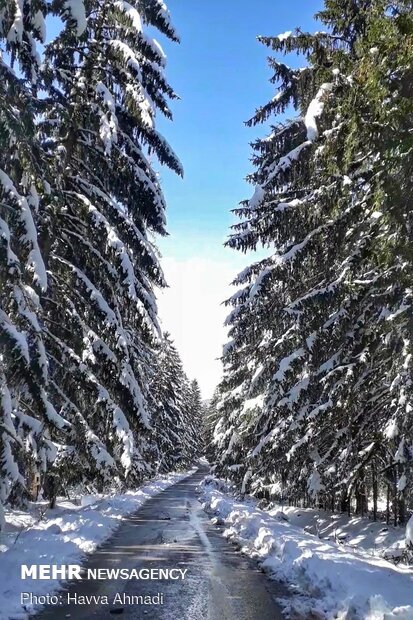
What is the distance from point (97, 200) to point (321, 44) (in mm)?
6484

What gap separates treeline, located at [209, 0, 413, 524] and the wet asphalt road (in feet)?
12.9

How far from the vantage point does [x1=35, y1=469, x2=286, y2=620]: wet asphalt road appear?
636 cm

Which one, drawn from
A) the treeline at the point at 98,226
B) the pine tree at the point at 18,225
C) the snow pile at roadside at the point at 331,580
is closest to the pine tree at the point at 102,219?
the treeline at the point at 98,226

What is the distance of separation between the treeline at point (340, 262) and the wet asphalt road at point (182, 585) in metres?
3.92

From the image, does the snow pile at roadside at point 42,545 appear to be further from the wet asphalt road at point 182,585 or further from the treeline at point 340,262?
the treeline at point 340,262

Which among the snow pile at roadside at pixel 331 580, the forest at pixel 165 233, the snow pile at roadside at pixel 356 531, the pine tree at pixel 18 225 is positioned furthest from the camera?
the snow pile at roadside at pixel 356 531

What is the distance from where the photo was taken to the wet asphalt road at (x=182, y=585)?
6355 mm

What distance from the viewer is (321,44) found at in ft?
40.7

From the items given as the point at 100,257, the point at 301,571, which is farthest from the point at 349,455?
the point at 100,257

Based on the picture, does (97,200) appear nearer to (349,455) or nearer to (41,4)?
(41,4)

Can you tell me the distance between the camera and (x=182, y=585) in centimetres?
784

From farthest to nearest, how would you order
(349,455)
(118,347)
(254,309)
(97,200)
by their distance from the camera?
(254,309)
(349,455)
(97,200)
(118,347)

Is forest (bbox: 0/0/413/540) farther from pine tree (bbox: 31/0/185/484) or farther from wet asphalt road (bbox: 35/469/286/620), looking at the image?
wet asphalt road (bbox: 35/469/286/620)

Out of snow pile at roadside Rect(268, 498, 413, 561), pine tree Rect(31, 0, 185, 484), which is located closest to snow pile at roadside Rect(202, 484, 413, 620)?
snow pile at roadside Rect(268, 498, 413, 561)
